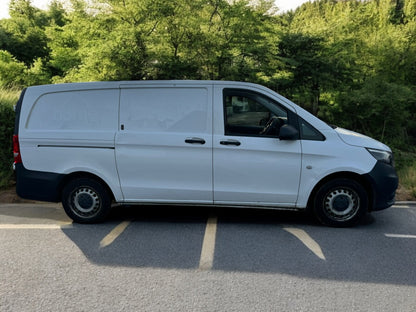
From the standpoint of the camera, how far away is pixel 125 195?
4766 millimetres

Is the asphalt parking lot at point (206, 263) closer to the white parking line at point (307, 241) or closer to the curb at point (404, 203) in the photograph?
the white parking line at point (307, 241)

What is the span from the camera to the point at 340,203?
459 centimetres

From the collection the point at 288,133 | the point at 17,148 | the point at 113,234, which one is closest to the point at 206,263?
the point at 113,234

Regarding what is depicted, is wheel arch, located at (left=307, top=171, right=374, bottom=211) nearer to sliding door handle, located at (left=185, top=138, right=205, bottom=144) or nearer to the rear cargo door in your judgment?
the rear cargo door

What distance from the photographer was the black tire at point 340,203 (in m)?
4.54

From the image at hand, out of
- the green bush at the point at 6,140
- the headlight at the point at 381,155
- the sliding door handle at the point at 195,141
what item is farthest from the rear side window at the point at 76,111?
the headlight at the point at 381,155

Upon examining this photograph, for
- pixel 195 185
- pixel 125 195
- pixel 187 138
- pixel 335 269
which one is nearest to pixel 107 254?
pixel 125 195

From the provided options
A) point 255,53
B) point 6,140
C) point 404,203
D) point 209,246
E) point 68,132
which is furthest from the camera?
point 255,53

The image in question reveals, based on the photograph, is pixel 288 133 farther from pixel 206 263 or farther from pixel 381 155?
pixel 206 263

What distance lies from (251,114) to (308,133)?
762 mm

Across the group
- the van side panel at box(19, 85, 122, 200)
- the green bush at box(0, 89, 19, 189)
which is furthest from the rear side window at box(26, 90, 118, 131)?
the green bush at box(0, 89, 19, 189)

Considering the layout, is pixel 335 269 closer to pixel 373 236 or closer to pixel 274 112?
pixel 373 236

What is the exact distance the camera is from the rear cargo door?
15.0 ft

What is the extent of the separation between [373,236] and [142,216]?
A: 3.11 m
